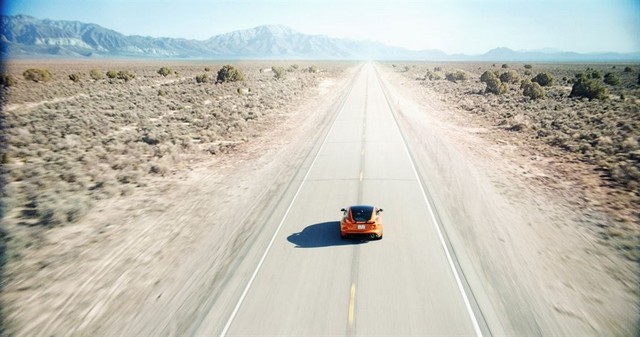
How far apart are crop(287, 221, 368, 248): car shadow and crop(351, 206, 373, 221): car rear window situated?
0.89 m

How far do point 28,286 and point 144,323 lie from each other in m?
4.62

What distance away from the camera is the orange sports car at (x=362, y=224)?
13133mm

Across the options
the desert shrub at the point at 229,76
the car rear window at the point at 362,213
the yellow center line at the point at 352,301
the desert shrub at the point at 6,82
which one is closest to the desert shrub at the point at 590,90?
the car rear window at the point at 362,213

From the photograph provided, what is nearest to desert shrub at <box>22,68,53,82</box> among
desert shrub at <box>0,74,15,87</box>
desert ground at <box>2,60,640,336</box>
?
desert shrub at <box>0,74,15,87</box>

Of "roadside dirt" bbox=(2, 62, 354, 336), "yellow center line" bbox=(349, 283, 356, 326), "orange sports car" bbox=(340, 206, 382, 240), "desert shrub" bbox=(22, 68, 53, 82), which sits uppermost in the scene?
"desert shrub" bbox=(22, 68, 53, 82)

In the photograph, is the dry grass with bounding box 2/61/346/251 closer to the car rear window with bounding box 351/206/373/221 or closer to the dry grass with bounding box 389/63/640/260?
the car rear window with bounding box 351/206/373/221

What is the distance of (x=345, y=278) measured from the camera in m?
11.1

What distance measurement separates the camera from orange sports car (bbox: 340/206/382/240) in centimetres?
1313

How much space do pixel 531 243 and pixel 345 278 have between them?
7.51 meters

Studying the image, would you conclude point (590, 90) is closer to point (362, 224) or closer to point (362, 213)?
point (362, 213)

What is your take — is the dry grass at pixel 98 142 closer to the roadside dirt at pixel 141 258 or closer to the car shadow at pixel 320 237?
the roadside dirt at pixel 141 258

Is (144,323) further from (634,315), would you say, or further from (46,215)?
(634,315)

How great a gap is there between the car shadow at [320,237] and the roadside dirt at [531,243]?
13.6 ft

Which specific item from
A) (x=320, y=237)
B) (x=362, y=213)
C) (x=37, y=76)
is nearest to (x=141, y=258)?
(x=320, y=237)
